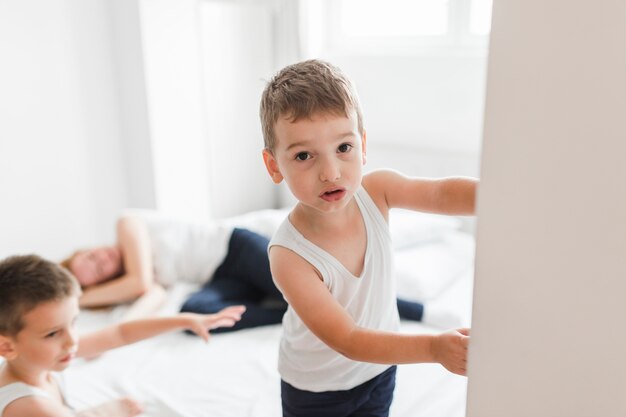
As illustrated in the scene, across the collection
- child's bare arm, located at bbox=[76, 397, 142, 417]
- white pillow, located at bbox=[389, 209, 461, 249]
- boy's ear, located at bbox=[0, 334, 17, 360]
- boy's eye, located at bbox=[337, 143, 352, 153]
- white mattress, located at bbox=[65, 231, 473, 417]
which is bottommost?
white mattress, located at bbox=[65, 231, 473, 417]

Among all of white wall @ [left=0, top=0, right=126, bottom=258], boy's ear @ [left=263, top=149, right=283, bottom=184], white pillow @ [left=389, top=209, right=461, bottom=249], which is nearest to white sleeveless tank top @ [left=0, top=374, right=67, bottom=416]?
boy's ear @ [left=263, top=149, right=283, bottom=184]

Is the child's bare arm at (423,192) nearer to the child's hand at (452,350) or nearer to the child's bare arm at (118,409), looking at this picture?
the child's hand at (452,350)

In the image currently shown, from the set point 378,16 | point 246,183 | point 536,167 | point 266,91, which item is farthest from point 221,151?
point 536,167

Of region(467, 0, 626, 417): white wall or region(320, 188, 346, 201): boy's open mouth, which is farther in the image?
region(320, 188, 346, 201): boy's open mouth

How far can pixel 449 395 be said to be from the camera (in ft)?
4.74

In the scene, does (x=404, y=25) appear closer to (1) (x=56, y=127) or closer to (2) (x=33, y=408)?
(1) (x=56, y=127)

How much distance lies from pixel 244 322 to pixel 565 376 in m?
1.41

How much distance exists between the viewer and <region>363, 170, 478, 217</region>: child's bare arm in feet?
2.93

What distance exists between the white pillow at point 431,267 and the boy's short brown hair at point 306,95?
1.15 meters

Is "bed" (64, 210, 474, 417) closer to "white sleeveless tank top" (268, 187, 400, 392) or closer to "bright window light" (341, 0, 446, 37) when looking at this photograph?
"white sleeveless tank top" (268, 187, 400, 392)

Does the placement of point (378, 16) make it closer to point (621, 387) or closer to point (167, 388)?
point (167, 388)

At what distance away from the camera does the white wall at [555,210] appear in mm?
446

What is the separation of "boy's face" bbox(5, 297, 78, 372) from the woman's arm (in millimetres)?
853

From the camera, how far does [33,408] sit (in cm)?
110
